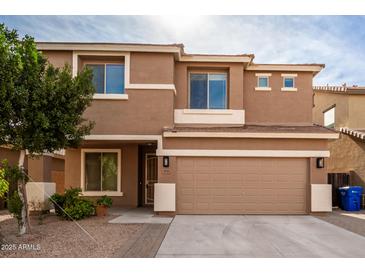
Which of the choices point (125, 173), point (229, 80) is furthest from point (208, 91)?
point (125, 173)

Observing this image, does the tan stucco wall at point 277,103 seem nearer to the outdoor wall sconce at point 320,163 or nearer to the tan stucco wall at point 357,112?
the outdoor wall sconce at point 320,163

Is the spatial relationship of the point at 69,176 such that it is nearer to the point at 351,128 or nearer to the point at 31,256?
the point at 31,256

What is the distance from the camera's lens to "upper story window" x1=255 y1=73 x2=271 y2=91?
52.7 ft

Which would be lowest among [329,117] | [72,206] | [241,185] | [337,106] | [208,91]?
[72,206]

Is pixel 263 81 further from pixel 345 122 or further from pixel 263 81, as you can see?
pixel 345 122

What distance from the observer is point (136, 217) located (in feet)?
40.9

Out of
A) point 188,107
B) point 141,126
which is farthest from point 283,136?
point 141,126

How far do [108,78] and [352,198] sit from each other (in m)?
11.5

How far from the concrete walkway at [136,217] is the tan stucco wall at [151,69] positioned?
16.8 ft

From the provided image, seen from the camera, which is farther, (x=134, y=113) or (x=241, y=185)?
(x=134, y=113)

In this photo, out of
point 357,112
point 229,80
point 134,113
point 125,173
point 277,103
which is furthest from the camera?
point 357,112

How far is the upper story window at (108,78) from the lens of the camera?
13727 millimetres

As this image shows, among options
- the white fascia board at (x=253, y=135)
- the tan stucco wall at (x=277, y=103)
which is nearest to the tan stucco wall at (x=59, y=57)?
the white fascia board at (x=253, y=135)

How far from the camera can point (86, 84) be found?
397 inches
